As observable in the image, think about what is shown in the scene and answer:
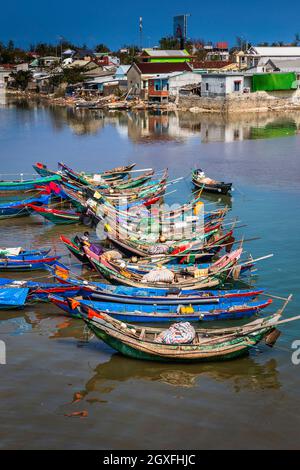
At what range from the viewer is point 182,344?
547 inches

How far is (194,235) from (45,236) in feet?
21.8

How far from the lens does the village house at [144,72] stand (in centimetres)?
7819

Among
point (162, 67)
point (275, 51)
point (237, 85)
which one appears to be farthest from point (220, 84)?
point (275, 51)

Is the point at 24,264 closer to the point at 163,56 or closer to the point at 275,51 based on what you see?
the point at 275,51

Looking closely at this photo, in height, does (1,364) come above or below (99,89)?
below

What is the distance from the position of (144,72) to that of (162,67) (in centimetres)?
291

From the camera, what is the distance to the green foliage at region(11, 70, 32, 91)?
104688 mm

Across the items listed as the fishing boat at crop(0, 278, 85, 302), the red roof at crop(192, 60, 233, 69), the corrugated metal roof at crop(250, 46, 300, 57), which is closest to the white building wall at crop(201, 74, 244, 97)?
the corrugated metal roof at crop(250, 46, 300, 57)

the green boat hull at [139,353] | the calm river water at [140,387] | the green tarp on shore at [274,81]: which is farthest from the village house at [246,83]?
the green boat hull at [139,353]

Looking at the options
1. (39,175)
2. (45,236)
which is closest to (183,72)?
(39,175)

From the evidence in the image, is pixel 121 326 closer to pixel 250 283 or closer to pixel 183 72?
pixel 250 283

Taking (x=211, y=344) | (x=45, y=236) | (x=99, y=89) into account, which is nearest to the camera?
(x=211, y=344)

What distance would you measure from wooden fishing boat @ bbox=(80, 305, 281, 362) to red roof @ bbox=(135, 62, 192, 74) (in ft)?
222

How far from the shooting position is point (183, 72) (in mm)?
73750
